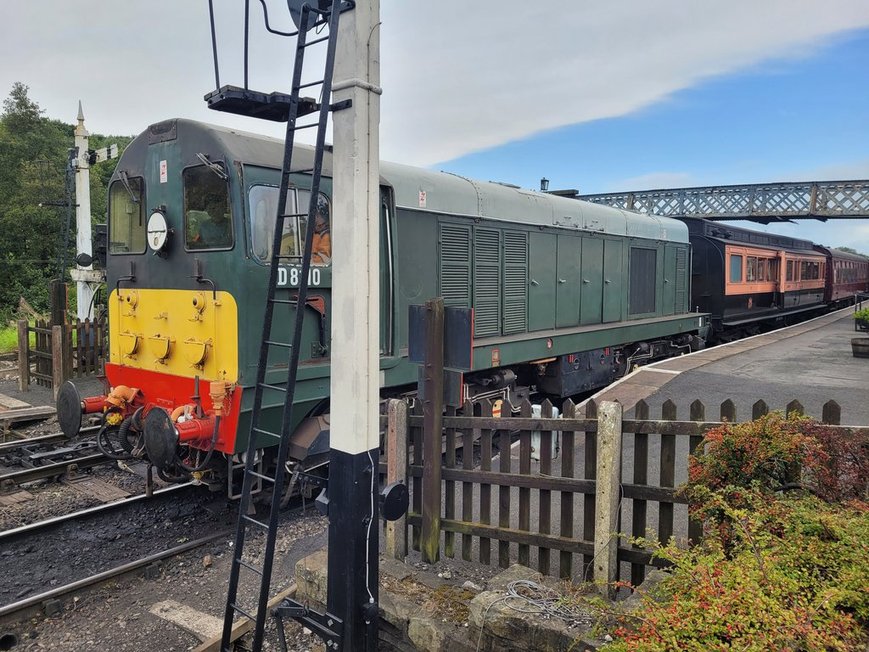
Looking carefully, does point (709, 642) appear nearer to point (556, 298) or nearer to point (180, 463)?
point (180, 463)

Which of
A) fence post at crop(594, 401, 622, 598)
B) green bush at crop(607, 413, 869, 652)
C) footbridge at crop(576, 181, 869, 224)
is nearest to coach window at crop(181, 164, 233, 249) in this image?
fence post at crop(594, 401, 622, 598)

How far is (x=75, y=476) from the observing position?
24.2ft

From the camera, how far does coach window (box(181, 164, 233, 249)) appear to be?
17.7 feet

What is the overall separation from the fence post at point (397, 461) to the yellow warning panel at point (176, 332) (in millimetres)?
1689

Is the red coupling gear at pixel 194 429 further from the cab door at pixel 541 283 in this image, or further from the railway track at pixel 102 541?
the cab door at pixel 541 283

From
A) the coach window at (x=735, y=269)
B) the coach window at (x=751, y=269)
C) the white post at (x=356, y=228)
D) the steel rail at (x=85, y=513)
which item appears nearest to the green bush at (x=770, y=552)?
the white post at (x=356, y=228)

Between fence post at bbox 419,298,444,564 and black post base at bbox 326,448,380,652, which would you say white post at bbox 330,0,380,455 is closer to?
black post base at bbox 326,448,380,652

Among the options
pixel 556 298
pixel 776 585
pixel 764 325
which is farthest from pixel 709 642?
pixel 764 325

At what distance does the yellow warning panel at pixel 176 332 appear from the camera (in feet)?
17.6

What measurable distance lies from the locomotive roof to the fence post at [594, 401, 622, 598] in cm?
354

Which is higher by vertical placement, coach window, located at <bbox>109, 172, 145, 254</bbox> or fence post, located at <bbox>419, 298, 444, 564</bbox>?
coach window, located at <bbox>109, 172, 145, 254</bbox>

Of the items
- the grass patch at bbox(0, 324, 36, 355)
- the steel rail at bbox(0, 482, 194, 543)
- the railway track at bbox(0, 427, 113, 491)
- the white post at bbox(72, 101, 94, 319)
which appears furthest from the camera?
the grass patch at bbox(0, 324, 36, 355)

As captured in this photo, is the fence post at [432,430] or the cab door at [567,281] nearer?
the fence post at [432,430]

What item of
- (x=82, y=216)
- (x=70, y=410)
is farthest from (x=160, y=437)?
(x=82, y=216)
